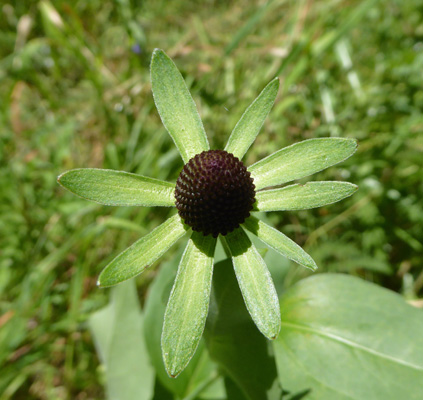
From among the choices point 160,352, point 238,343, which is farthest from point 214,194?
point 160,352

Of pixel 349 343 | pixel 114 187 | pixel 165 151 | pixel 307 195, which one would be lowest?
pixel 349 343

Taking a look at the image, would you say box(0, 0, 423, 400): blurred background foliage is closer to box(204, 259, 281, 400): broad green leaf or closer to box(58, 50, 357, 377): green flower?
box(204, 259, 281, 400): broad green leaf

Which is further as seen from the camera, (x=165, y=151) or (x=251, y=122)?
(x=165, y=151)

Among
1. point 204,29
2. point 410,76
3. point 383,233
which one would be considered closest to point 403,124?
point 410,76

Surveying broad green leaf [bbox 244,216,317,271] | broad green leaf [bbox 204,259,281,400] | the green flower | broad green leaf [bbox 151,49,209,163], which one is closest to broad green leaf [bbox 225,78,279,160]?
the green flower

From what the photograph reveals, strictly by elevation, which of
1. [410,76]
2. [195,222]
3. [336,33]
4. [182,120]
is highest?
[336,33]

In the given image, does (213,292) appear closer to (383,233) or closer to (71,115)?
(383,233)

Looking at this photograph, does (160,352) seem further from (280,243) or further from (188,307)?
(280,243)

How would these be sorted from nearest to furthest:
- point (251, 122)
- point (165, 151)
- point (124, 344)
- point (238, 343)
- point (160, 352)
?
point (251, 122), point (238, 343), point (160, 352), point (124, 344), point (165, 151)
